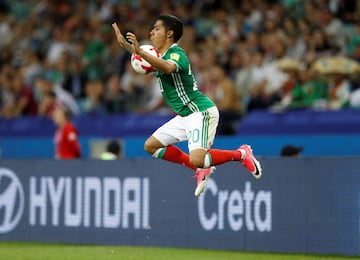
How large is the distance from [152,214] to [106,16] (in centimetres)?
909

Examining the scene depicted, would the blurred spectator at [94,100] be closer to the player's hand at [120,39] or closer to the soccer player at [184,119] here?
the soccer player at [184,119]

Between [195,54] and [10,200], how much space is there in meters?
5.39

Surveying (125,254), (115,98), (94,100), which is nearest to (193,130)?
(125,254)

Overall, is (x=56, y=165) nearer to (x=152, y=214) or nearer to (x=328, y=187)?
(x=152, y=214)

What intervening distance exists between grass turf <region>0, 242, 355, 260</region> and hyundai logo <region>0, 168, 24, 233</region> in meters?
1.25

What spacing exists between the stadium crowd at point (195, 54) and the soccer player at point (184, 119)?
4.05 m

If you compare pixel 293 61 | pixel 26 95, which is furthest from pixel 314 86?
pixel 26 95

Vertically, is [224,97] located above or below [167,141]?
above

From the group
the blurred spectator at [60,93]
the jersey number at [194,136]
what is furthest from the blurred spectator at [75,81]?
the jersey number at [194,136]

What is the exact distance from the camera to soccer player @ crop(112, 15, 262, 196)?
1179cm

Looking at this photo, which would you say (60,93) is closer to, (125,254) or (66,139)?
(66,139)

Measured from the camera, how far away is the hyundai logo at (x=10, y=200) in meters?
15.3

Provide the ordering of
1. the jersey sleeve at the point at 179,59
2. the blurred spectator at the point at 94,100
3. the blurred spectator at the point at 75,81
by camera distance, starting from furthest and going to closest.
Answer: the blurred spectator at the point at 75,81
the blurred spectator at the point at 94,100
the jersey sleeve at the point at 179,59

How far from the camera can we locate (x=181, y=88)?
467 inches
